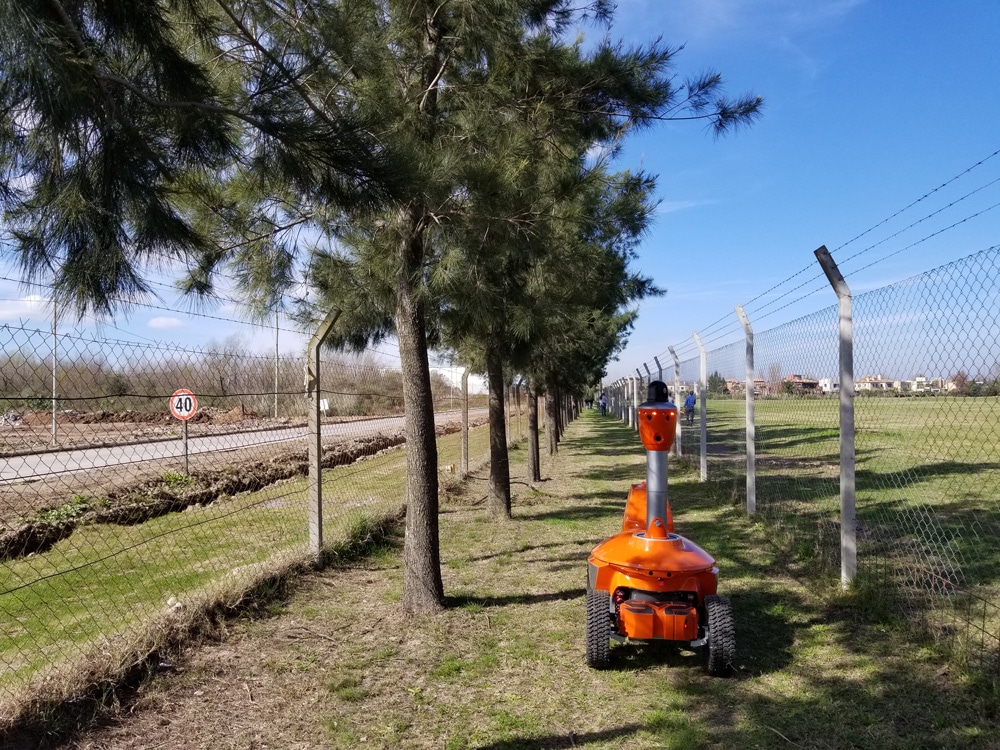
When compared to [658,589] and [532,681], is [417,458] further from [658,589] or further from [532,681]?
[658,589]

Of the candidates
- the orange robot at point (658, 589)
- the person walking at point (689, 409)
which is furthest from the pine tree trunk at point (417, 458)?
the person walking at point (689, 409)

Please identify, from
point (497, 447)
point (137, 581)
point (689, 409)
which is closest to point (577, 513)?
point (497, 447)

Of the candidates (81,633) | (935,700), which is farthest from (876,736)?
(81,633)

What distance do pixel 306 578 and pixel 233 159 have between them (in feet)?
11.9

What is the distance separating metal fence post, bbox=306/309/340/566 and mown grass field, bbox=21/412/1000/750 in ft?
1.14

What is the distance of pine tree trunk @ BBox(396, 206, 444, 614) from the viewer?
4.98 metres

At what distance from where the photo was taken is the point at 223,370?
16.4 feet

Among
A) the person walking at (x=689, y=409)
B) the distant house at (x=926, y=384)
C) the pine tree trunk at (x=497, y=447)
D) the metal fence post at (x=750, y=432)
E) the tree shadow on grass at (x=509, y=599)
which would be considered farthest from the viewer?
the person walking at (x=689, y=409)

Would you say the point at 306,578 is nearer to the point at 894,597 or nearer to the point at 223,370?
the point at 223,370

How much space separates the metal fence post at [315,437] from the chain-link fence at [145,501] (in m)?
0.12

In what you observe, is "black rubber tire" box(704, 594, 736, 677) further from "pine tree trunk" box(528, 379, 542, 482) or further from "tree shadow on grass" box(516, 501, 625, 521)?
"pine tree trunk" box(528, 379, 542, 482)

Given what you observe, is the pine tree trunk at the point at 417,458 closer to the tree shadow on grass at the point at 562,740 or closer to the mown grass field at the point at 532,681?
the mown grass field at the point at 532,681

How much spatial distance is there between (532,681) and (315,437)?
2.97m

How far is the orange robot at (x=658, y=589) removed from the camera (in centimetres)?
379
